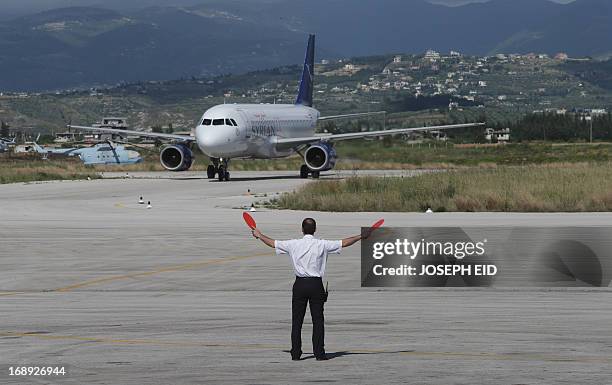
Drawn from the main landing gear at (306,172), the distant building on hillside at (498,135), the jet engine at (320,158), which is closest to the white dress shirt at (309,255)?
the jet engine at (320,158)

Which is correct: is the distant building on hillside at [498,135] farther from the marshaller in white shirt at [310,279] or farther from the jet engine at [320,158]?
the marshaller in white shirt at [310,279]

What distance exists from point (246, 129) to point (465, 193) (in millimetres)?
24874

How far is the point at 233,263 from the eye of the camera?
95.5ft

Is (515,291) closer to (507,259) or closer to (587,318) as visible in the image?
(587,318)

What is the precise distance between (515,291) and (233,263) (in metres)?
7.90

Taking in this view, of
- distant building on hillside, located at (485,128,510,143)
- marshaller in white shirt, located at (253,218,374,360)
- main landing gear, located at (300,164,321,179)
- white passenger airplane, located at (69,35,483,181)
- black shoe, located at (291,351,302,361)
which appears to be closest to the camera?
black shoe, located at (291,351,302,361)

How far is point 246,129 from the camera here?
236 feet

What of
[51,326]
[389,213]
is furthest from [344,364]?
[389,213]

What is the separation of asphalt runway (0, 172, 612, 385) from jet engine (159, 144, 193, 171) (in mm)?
39608

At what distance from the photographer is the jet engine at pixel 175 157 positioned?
7681 centimetres

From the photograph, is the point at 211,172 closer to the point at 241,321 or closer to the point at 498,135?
the point at 241,321

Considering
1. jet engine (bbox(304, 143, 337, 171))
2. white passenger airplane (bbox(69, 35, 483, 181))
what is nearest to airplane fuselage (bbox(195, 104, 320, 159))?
white passenger airplane (bbox(69, 35, 483, 181))

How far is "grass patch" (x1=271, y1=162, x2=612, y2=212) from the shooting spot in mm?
46875

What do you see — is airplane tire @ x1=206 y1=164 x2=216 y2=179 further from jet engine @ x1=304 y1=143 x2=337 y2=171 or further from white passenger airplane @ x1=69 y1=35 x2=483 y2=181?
jet engine @ x1=304 y1=143 x2=337 y2=171
